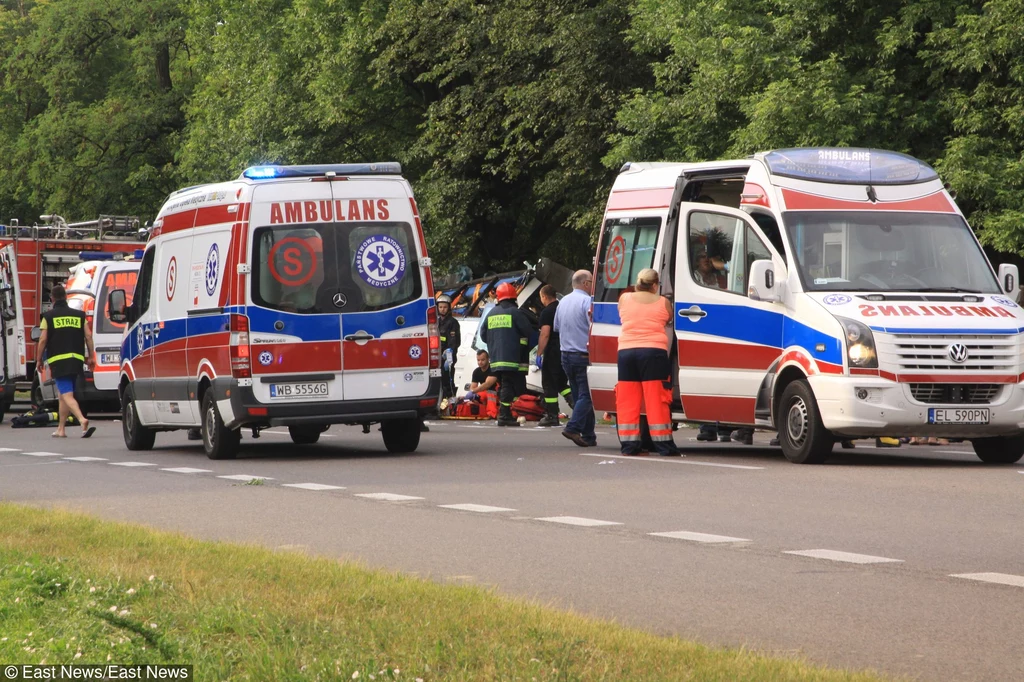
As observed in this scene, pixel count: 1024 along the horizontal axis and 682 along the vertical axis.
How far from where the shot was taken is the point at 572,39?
111ft

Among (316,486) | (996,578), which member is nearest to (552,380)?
(316,486)

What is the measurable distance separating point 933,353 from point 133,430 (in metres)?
9.45

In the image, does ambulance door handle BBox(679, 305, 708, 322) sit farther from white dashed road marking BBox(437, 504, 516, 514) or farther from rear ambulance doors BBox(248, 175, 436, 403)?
white dashed road marking BBox(437, 504, 516, 514)

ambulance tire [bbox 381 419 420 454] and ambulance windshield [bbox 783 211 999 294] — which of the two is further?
ambulance tire [bbox 381 419 420 454]

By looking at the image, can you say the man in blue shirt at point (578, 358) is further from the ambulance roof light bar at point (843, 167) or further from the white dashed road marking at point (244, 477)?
the white dashed road marking at point (244, 477)

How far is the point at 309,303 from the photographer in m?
16.9

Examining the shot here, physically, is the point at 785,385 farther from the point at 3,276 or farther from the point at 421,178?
the point at 421,178

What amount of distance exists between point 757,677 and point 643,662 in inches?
16.3

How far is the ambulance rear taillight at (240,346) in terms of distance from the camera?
16.7 metres

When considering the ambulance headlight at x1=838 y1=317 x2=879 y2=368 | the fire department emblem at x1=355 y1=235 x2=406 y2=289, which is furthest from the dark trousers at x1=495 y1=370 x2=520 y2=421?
the ambulance headlight at x1=838 y1=317 x2=879 y2=368

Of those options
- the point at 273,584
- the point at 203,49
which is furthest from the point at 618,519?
the point at 203,49

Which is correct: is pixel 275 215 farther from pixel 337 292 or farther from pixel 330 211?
pixel 337 292

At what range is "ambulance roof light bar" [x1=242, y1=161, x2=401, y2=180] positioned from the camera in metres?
16.8

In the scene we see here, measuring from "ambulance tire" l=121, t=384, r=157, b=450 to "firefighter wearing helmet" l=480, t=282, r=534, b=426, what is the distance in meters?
5.62
